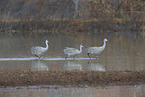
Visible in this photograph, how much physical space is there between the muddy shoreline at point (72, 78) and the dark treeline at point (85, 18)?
26602mm

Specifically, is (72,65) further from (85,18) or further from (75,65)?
(85,18)

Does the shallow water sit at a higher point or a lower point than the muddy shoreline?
lower

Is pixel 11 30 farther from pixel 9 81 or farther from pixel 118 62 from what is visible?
pixel 9 81

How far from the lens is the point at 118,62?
53.7 feet

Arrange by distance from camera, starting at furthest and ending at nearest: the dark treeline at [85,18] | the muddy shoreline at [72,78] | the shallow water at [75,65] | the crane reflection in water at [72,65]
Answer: the dark treeline at [85,18] → the crane reflection in water at [72,65] → the muddy shoreline at [72,78] → the shallow water at [75,65]

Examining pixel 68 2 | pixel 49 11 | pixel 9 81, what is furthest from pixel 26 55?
pixel 68 2

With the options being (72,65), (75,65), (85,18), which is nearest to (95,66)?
(75,65)

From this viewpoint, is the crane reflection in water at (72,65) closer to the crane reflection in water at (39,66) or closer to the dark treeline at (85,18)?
the crane reflection in water at (39,66)

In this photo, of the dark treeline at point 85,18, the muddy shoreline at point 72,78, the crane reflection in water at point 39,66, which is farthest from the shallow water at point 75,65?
the dark treeline at point 85,18

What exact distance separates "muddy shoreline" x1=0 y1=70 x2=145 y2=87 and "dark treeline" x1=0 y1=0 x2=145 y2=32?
26.6 metres

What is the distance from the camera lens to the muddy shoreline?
37.3ft

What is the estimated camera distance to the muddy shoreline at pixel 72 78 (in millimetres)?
11383

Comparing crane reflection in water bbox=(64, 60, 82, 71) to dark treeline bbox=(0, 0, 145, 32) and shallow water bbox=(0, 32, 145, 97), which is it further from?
dark treeline bbox=(0, 0, 145, 32)

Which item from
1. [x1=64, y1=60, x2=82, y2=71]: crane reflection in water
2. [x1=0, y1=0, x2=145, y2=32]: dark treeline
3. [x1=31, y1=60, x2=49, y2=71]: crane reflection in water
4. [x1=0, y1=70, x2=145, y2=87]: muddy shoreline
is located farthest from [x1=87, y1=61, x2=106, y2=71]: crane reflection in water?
[x1=0, y1=0, x2=145, y2=32]: dark treeline
